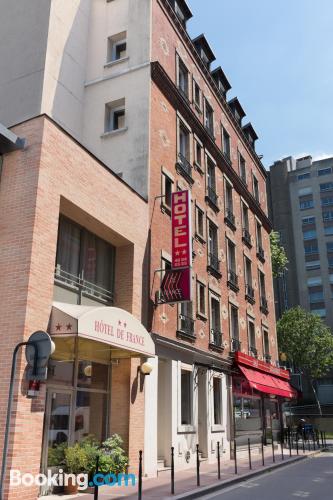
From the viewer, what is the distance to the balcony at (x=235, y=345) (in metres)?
22.7

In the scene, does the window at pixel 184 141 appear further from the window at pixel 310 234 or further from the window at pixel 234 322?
the window at pixel 310 234

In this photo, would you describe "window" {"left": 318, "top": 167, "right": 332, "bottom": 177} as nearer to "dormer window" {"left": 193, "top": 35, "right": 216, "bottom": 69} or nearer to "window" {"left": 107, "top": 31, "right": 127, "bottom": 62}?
"dormer window" {"left": 193, "top": 35, "right": 216, "bottom": 69}

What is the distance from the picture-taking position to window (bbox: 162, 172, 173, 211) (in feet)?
57.1

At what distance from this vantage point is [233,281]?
78.8ft

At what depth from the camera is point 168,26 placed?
20.4 metres

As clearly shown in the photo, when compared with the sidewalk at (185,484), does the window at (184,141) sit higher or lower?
higher

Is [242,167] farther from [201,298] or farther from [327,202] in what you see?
[327,202]

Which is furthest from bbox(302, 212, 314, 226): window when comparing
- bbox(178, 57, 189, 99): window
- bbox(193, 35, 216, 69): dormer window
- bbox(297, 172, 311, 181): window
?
bbox(178, 57, 189, 99): window

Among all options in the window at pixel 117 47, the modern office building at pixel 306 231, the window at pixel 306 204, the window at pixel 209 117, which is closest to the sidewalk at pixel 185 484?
the window at pixel 209 117

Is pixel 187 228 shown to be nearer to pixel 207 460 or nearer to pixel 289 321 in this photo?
pixel 207 460

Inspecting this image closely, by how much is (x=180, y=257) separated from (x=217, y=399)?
24.9ft

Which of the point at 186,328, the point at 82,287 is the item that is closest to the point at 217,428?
the point at 186,328

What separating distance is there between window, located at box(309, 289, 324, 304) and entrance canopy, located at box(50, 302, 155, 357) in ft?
193
